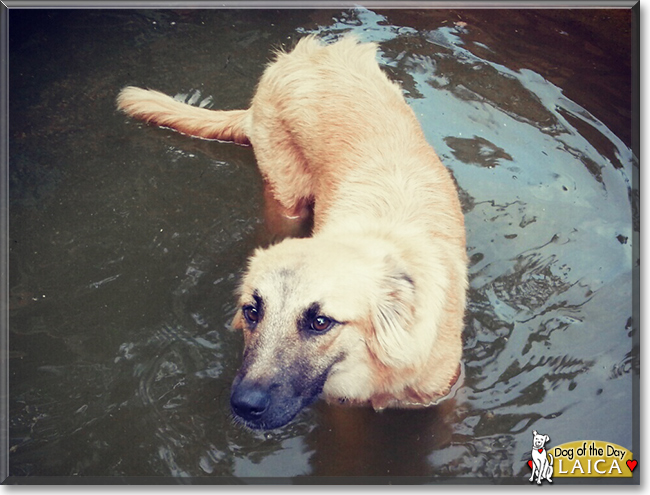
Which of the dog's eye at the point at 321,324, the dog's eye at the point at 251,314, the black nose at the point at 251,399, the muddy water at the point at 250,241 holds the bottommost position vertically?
the muddy water at the point at 250,241

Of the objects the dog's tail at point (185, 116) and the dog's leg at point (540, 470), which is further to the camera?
the dog's tail at point (185, 116)

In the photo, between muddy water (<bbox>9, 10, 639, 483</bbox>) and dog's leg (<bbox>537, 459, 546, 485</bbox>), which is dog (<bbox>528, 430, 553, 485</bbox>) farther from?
muddy water (<bbox>9, 10, 639, 483</bbox>)

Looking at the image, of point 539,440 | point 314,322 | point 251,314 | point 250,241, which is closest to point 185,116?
point 250,241

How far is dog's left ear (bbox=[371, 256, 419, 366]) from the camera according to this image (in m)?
A: 3.08

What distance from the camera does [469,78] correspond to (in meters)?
6.25

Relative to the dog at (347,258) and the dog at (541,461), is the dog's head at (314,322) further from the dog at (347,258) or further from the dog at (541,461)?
the dog at (541,461)

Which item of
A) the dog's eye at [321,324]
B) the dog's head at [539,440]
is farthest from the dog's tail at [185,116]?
the dog's head at [539,440]

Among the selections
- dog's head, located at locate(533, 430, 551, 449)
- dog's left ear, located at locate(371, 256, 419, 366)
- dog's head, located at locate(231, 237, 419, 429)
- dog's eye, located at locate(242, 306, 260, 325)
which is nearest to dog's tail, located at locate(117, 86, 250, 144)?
dog's head, located at locate(231, 237, 419, 429)

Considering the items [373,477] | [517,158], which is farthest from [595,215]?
[373,477]

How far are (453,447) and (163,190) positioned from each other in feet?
10.7

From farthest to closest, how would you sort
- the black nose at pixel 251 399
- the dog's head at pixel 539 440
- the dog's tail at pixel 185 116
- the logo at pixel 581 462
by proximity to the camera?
1. the dog's tail at pixel 185 116
2. the dog's head at pixel 539 440
3. the logo at pixel 581 462
4. the black nose at pixel 251 399

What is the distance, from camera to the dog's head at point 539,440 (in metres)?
3.49

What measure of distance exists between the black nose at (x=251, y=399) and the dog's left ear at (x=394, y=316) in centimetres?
65

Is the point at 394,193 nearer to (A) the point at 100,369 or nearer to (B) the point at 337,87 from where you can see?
(B) the point at 337,87
